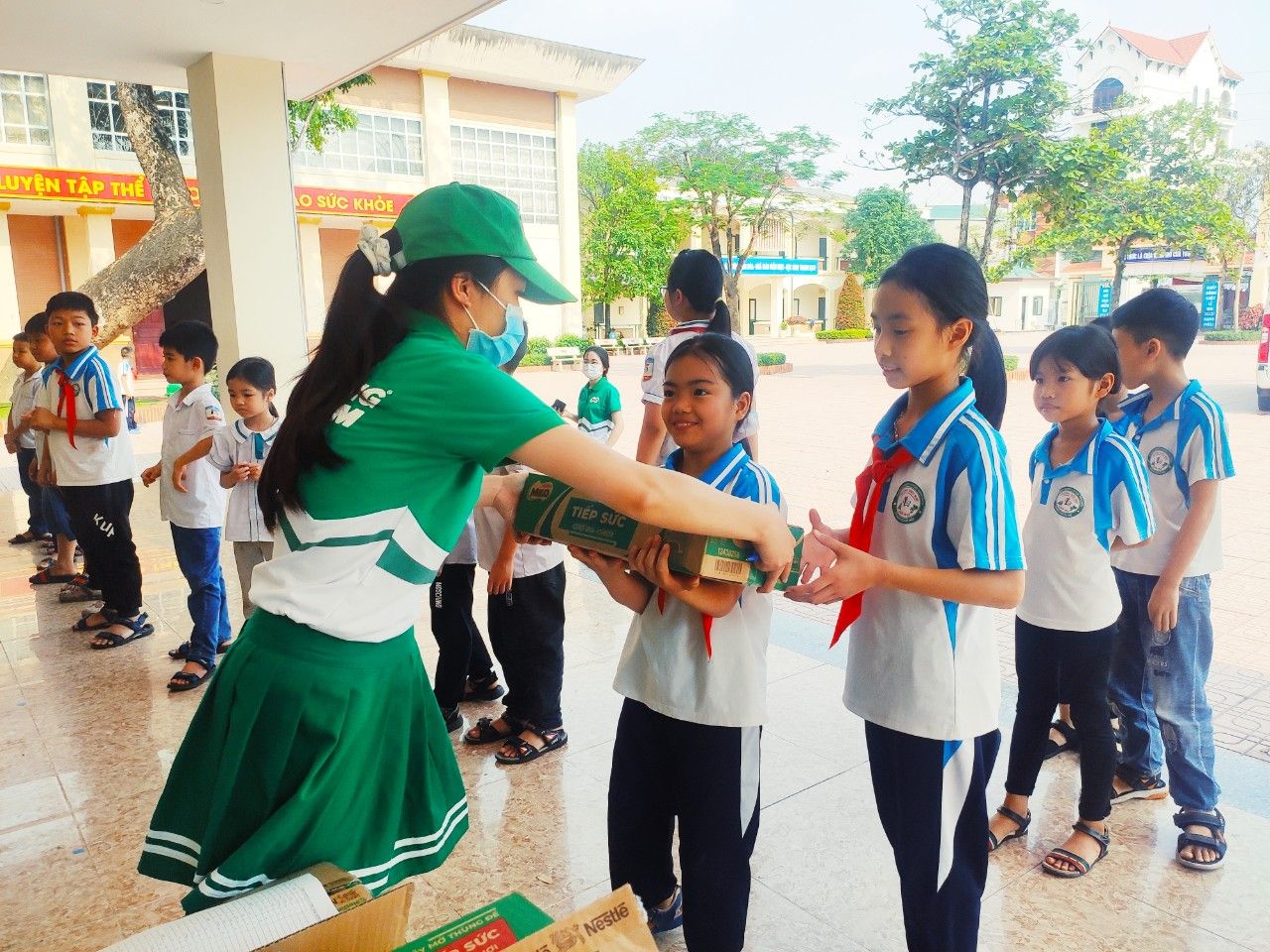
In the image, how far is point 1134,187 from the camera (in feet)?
44.3

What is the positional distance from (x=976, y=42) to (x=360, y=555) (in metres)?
13.8

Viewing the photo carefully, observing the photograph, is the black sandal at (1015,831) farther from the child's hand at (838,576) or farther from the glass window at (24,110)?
the glass window at (24,110)

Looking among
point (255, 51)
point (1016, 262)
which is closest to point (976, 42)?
point (1016, 262)

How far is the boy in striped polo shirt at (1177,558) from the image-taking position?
227 centimetres

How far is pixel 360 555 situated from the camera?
119 cm

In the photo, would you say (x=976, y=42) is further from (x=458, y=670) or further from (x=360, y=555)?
(x=360, y=555)

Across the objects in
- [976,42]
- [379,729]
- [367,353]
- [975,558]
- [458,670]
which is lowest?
[458,670]

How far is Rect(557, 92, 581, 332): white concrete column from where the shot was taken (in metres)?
22.8

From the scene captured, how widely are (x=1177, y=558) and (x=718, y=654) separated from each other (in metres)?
1.39

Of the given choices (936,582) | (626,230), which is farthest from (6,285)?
(936,582)

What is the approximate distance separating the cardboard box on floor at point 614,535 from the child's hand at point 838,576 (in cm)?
3

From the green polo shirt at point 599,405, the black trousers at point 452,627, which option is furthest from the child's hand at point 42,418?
the green polo shirt at point 599,405

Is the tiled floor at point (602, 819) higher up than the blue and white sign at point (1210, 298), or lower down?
lower down

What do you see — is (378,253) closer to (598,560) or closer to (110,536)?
(598,560)
